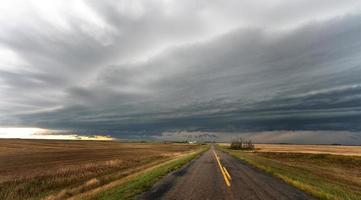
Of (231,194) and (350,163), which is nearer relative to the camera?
(231,194)

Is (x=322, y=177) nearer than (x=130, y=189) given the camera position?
No

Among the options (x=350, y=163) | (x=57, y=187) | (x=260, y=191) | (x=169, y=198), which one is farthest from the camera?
(x=350, y=163)

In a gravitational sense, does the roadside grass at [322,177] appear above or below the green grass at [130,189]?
below

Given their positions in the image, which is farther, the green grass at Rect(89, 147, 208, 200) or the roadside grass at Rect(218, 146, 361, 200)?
the roadside grass at Rect(218, 146, 361, 200)

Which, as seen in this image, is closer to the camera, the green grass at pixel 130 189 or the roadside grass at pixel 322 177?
the green grass at pixel 130 189

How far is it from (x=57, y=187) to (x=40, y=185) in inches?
60.7

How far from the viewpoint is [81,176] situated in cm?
2319

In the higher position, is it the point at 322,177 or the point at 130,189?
the point at 130,189

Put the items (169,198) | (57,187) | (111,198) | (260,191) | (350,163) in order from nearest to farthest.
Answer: (169,198)
(111,198)
(260,191)
(57,187)
(350,163)

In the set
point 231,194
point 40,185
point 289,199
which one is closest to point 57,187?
point 40,185

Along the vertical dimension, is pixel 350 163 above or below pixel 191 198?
below

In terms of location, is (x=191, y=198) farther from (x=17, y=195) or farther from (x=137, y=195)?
(x=17, y=195)

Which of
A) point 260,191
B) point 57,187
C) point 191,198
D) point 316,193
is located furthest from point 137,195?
point 57,187

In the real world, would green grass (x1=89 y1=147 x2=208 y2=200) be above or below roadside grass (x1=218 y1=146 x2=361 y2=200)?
above
